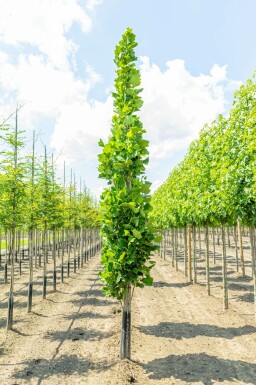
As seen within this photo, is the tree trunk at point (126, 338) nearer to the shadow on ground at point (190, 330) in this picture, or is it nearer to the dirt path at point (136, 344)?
the dirt path at point (136, 344)

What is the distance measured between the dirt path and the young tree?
1.02 metres

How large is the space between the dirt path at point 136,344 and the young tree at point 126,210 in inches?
40.1

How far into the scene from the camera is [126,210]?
8.12 m

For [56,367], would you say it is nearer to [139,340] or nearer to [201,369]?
[139,340]

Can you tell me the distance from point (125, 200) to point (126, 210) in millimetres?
269

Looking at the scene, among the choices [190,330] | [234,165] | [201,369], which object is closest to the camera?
[201,369]

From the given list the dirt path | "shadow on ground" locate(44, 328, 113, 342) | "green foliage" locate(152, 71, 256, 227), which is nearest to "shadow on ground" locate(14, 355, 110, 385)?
the dirt path

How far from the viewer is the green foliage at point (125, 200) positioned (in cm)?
797

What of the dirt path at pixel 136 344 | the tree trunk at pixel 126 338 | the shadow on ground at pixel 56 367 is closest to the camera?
the dirt path at pixel 136 344

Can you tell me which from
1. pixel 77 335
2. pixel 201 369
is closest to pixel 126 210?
Answer: pixel 201 369

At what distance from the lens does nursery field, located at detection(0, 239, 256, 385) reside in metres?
7.54

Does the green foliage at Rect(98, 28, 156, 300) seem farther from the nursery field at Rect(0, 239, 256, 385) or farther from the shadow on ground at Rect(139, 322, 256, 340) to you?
the shadow on ground at Rect(139, 322, 256, 340)

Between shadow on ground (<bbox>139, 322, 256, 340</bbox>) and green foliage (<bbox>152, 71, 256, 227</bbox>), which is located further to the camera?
shadow on ground (<bbox>139, 322, 256, 340</bbox>)

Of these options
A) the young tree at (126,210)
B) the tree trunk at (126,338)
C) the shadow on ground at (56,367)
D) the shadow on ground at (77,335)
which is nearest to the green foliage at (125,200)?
the young tree at (126,210)
